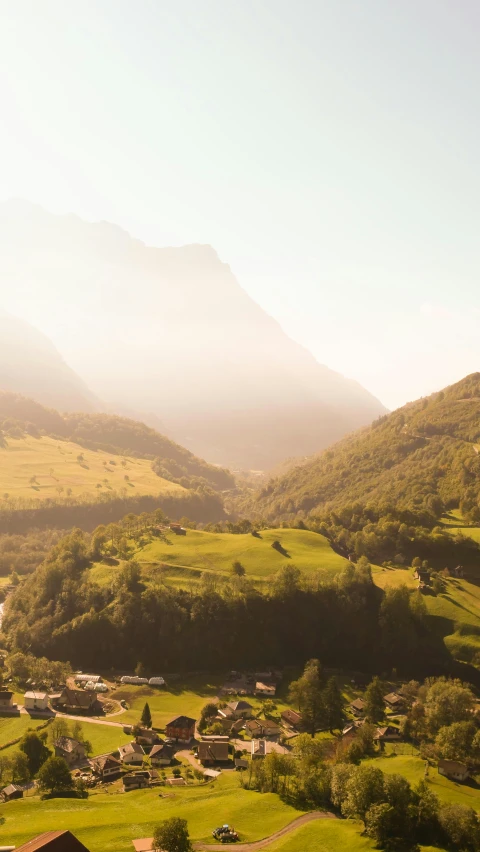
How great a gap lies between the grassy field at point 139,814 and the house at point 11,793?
4.92 feet

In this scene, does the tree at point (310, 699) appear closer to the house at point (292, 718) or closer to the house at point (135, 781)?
the house at point (292, 718)

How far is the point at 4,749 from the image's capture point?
6788cm

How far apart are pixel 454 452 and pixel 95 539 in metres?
116

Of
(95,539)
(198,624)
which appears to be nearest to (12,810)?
(198,624)

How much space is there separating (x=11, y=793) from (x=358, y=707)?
47144 millimetres

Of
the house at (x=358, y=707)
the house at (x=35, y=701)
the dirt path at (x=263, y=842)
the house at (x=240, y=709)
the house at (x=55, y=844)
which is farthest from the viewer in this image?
the house at (x=358, y=707)

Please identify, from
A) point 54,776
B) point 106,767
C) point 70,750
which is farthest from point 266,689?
point 54,776

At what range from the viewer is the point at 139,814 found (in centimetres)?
5103

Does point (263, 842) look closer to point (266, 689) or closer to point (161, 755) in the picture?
point (161, 755)

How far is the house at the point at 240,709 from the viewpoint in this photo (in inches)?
3206

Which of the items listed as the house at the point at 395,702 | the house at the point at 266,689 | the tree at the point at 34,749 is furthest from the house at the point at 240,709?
the tree at the point at 34,749

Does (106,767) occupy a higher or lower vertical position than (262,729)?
higher

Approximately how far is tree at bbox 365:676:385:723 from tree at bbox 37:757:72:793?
131ft

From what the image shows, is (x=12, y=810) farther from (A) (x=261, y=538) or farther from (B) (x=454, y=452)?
(B) (x=454, y=452)
